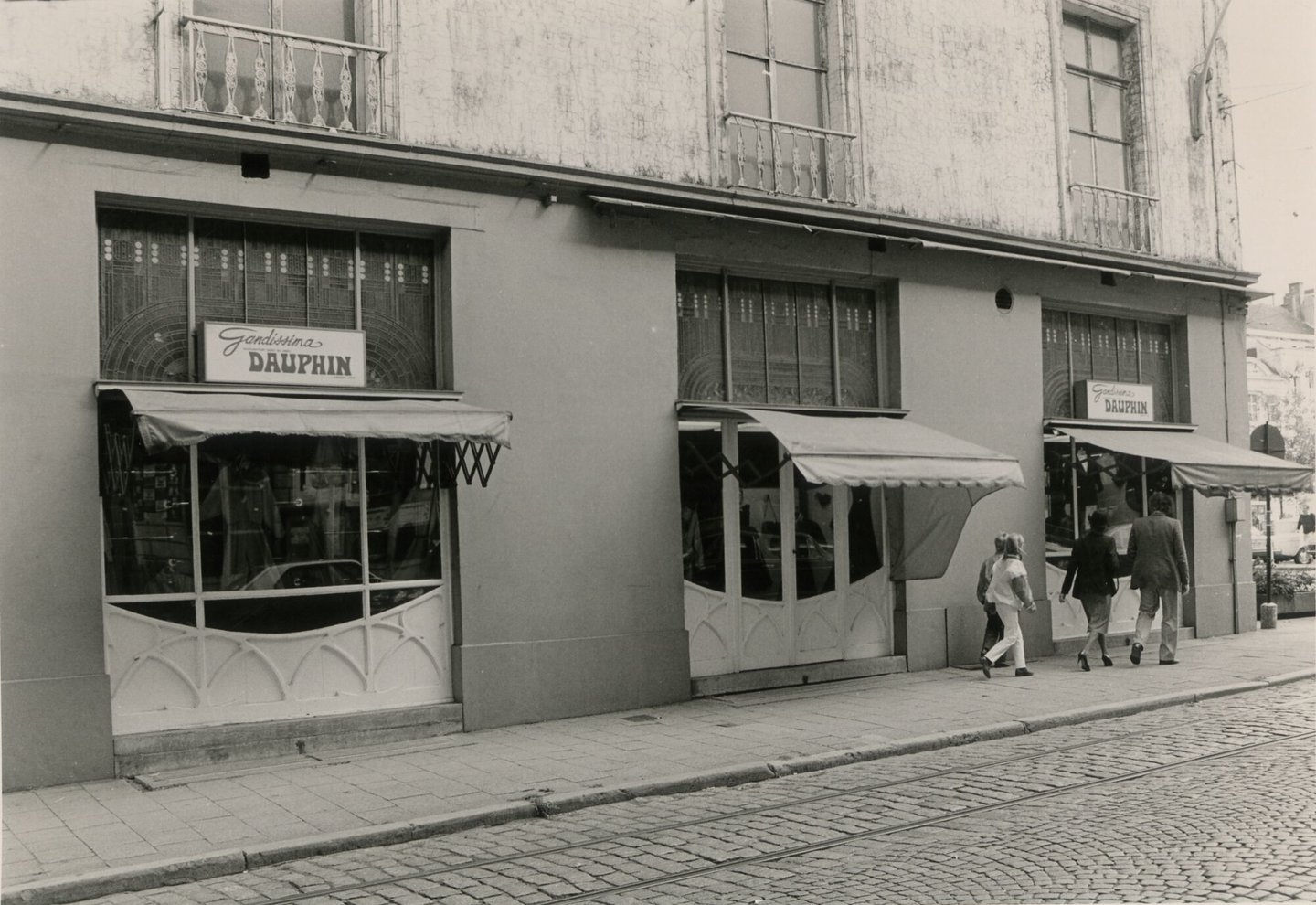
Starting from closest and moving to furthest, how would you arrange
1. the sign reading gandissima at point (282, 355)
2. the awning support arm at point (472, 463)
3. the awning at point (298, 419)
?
the awning at point (298, 419), the sign reading gandissima at point (282, 355), the awning support arm at point (472, 463)

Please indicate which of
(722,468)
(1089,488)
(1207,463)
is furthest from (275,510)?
(1207,463)

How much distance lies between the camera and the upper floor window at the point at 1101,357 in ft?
49.4

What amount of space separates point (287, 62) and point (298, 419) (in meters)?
3.28

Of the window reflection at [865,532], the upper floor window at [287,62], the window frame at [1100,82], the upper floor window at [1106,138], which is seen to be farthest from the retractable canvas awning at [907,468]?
the window frame at [1100,82]

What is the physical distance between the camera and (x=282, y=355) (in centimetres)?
967

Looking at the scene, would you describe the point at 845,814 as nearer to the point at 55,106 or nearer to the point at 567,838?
the point at 567,838

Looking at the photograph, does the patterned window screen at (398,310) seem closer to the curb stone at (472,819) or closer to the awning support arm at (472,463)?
the awning support arm at (472,463)

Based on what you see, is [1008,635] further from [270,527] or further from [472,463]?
[270,527]

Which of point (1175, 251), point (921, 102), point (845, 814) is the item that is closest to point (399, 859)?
point (845, 814)

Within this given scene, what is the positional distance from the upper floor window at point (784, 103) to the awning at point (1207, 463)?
4.48 m

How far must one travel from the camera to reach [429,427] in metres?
8.95

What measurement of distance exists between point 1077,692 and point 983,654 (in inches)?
45.6

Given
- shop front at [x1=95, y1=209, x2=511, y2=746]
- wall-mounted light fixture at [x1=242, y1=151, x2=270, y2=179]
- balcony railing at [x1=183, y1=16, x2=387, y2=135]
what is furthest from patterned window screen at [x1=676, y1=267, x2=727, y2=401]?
wall-mounted light fixture at [x1=242, y1=151, x2=270, y2=179]

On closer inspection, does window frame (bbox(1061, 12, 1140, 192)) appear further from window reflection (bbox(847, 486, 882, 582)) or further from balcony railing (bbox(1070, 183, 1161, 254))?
window reflection (bbox(847, 486, 882, 582))
